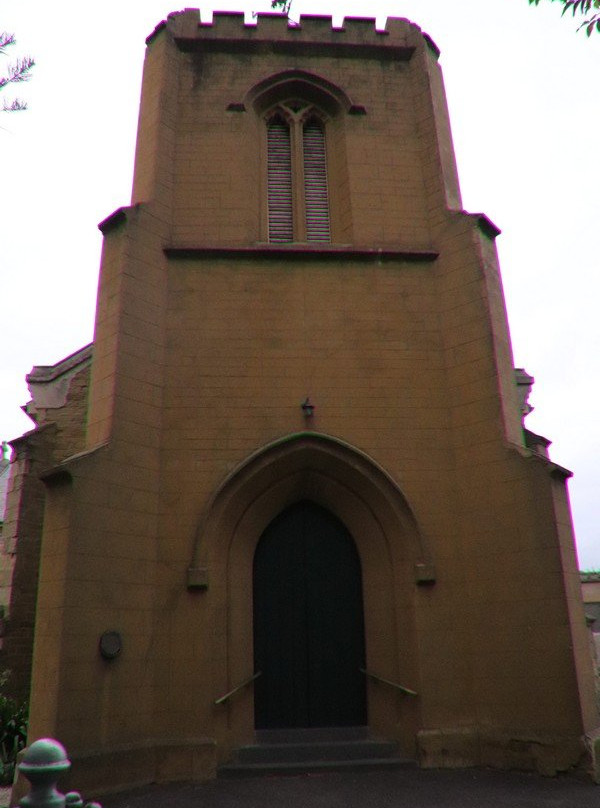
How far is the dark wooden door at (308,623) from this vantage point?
793 centimetres

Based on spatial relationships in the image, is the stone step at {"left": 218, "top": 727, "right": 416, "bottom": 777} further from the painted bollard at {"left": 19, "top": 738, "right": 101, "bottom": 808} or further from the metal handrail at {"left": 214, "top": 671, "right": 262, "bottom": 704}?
the painted bollard at {"left": 19, "top": 738, "right": 101, "bottom": 808}

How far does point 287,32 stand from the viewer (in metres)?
11.0

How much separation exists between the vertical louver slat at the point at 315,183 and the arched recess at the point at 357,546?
3549mm

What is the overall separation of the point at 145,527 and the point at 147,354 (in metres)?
2.20

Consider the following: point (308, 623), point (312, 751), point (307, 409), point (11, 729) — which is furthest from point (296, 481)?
point (11, 729)

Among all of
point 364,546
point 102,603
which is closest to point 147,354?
point 102,603

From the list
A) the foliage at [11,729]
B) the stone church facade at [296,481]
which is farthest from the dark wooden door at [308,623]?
the foliage at [11,729]

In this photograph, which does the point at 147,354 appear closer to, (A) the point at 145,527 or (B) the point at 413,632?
(A) the point at 145,527

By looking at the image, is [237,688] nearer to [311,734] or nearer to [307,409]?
[311,734]

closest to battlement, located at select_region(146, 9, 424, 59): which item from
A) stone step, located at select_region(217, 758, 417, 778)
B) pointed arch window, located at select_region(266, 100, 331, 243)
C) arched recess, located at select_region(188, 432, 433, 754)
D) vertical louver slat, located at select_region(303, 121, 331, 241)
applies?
pointed arch window, located at select_region(266, 100, 331, 243)

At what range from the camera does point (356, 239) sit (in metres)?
9.56

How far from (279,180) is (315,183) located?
0.57m

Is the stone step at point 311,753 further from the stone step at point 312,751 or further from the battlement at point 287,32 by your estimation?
the battlement at point 287,32

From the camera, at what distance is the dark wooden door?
7.93 meters
